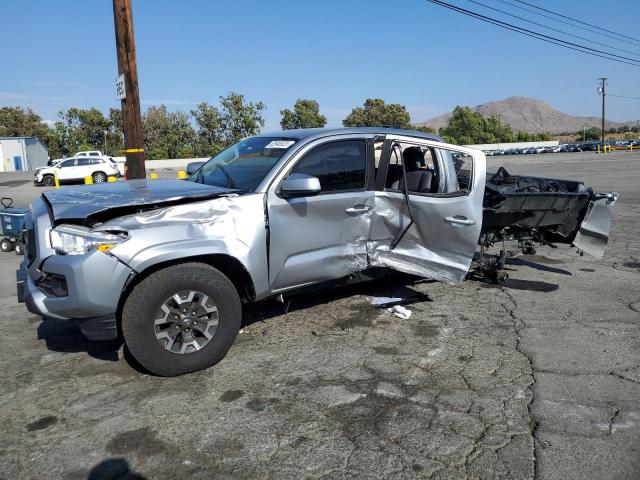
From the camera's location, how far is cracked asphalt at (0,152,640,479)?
2.83 m

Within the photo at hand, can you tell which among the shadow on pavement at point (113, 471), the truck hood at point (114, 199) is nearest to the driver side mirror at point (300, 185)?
the truck hood at point (114, 199)

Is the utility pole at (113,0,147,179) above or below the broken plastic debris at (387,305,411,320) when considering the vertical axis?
above

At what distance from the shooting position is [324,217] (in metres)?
4.55

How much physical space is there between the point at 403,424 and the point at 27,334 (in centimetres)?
364

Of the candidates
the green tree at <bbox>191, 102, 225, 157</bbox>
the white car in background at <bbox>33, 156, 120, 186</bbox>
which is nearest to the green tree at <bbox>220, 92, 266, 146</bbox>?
the green tree at <bbox>191, 102, 225, 157</bbox>

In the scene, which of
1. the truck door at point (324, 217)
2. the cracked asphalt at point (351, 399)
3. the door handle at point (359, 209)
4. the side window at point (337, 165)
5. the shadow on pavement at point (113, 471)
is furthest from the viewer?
the door handle at point (359, 209)

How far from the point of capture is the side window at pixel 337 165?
4.59 m

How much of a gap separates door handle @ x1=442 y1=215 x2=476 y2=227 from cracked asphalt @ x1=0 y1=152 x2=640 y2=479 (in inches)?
36.8

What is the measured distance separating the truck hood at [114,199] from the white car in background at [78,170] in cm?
2703

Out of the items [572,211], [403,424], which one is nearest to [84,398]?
[403,424]

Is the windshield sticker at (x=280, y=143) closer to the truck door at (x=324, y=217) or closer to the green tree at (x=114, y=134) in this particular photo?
the truck door at (x=324, y=217)

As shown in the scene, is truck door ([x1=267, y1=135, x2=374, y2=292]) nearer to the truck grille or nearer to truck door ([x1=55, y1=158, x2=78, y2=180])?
the truck grille

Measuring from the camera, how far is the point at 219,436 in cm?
308

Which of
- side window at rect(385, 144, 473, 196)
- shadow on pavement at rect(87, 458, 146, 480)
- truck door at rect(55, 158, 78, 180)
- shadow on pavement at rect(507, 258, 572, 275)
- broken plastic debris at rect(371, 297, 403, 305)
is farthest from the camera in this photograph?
truck door at rect(55, 158, 78, 180)
